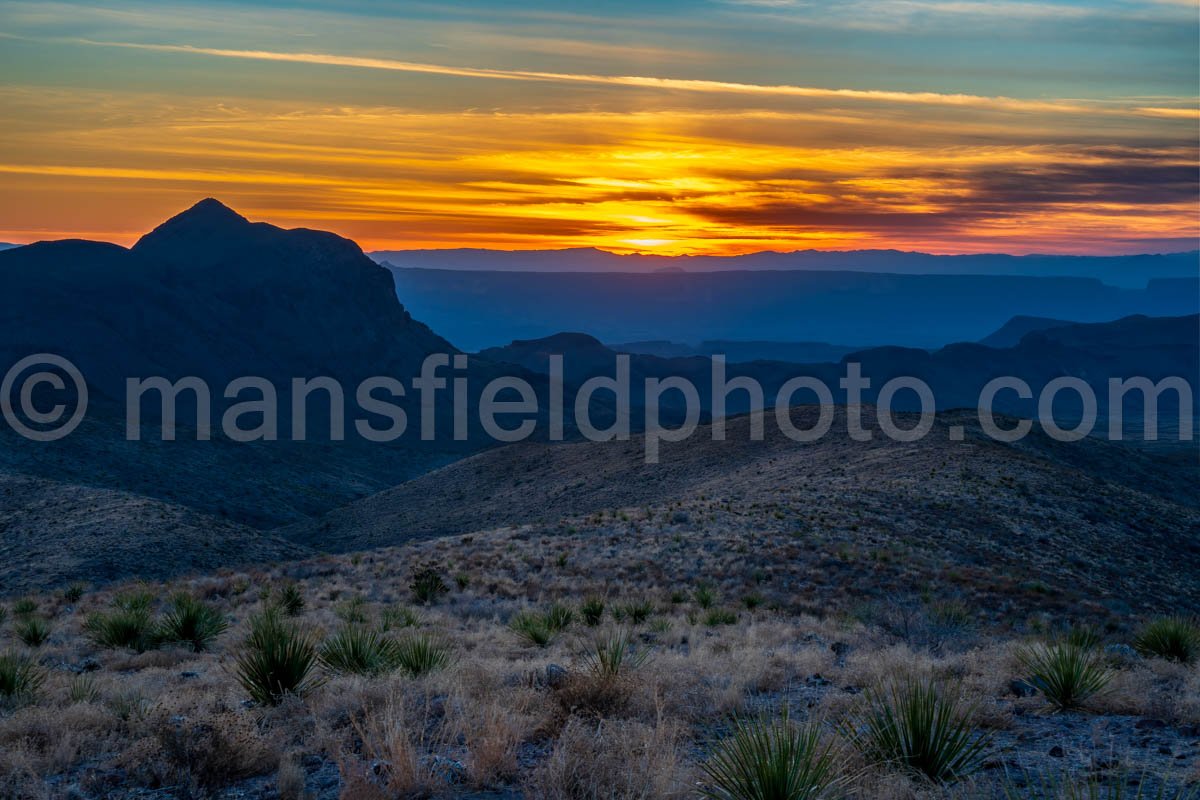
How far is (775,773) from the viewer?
508cm

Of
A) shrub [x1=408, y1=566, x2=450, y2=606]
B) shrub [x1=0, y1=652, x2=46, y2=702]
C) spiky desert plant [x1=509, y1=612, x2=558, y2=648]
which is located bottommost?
shrub [x1=408, y1=566, x2=450, y2=606]

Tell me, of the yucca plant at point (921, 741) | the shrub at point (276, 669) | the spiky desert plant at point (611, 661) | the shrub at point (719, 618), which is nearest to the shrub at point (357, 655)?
the shrub at point (276, 669)

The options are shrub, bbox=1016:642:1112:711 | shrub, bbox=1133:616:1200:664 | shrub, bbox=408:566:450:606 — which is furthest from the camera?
shrub, bbox=408:566:450:606

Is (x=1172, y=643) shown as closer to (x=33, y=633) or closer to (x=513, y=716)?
(x=513, y=716)

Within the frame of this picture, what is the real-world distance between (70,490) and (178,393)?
85.4 meters

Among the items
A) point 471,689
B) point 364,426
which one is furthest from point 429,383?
point 471,689

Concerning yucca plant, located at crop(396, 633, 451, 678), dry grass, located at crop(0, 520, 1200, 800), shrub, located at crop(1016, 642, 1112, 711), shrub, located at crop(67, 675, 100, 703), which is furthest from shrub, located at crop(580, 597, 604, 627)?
shrub, located at crop(1016, 642, 1112, 711)

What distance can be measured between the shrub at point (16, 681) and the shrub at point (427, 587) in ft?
32.1

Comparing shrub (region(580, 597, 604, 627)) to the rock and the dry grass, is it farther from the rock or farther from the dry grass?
the rock

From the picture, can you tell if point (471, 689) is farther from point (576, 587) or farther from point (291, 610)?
point (576, 587)

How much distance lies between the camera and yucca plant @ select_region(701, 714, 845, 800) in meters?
5.07

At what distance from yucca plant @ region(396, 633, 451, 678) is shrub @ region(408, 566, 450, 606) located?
9716 millimetres

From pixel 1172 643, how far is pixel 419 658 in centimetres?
Result: 909

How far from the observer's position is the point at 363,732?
6.88 metres
